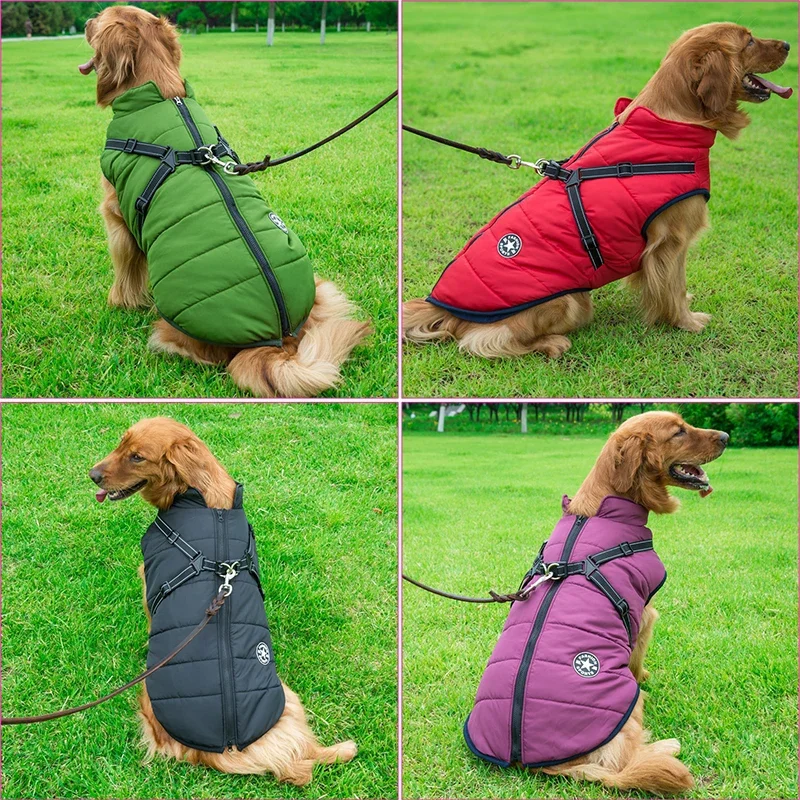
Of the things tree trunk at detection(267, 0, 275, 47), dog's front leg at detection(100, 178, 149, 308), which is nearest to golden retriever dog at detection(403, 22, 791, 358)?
dog's front leg at detection(100, 178, 149, 308)

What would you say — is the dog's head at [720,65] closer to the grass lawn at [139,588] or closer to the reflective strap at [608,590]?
the reflective strap at [608,590]

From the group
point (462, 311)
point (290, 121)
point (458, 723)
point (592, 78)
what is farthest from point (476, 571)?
point (592, 78)

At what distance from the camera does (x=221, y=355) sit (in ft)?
12.5

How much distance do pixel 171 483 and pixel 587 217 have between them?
242 centimetres

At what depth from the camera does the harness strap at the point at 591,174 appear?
147 inches

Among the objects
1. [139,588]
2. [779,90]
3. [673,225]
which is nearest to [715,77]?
[779,90]

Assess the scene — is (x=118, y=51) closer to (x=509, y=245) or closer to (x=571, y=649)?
(x=509, y=245)

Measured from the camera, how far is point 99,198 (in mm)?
5574

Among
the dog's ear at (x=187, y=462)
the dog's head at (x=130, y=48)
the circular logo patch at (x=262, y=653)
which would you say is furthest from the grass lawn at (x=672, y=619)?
the dog's head at (x=130, y=48)

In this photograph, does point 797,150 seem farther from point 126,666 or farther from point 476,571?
point 126,666

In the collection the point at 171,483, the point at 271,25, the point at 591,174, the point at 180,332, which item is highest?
the point at 271,25

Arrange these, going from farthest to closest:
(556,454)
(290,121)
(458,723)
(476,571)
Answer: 1. (556,454)
2. (290,121)
3. (476,571)
4. (458,723)

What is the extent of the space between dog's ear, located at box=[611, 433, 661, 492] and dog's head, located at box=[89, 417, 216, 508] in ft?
6.08

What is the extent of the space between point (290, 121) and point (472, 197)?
7.44 feet
